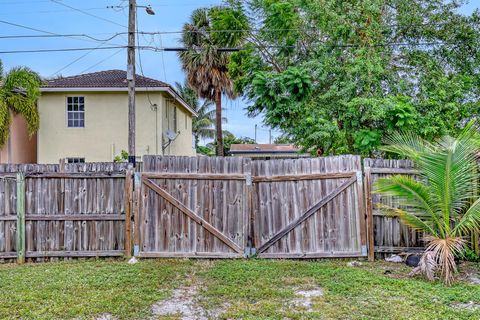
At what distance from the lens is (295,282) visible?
4.96 meters

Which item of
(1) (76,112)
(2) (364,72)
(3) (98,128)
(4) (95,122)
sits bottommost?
(3) (98,128)

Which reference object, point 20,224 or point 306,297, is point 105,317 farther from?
point 20,224

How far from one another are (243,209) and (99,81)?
1118 centimetres

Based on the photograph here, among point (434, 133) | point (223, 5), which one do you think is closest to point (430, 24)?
point (434, 133)

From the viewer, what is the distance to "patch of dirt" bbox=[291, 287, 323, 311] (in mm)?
4125

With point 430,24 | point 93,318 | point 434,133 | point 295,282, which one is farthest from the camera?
point 430,24

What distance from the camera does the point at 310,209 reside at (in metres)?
6.16

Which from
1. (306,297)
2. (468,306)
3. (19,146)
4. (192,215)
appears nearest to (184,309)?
(306,297)

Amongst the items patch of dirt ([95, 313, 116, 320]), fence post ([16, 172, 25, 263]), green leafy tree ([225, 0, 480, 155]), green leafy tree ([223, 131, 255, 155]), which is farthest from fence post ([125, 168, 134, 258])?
green leafy tree ([223, 131, 255, 155])

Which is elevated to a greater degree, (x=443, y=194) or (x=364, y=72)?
(x=364, y=72)

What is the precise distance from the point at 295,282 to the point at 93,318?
2601 mm

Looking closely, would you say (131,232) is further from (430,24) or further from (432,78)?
(430,24)

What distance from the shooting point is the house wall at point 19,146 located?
13.5m

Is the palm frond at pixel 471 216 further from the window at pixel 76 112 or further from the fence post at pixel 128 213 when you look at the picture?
the window at pixel 76 112
